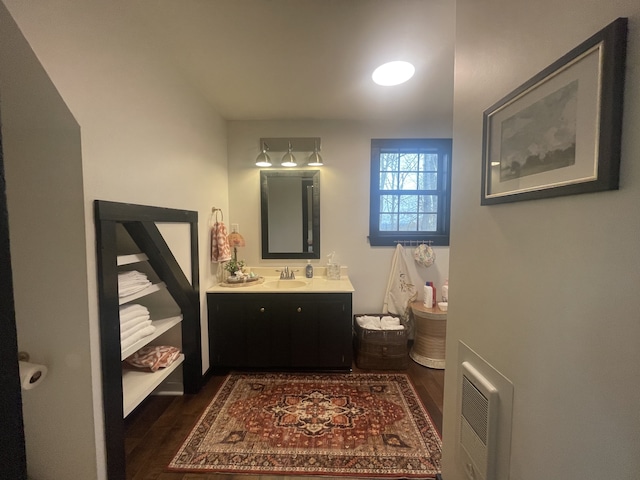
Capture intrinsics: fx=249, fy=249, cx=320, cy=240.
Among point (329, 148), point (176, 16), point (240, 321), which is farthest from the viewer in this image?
point (329, 148)

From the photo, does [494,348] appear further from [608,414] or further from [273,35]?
[273,35]

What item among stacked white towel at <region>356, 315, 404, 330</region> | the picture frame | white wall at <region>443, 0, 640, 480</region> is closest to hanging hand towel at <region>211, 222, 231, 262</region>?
stacked white towel at <region>356, 315, 404, 330</region>

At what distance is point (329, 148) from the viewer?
2701 mm

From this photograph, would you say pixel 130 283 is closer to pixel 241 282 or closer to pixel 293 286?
pixel 241 282

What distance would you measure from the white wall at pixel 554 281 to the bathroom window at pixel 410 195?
170cm

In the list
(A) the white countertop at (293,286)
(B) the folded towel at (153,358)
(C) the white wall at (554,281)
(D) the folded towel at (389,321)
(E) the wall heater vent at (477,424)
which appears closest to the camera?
(C) the white wall at (554,281)

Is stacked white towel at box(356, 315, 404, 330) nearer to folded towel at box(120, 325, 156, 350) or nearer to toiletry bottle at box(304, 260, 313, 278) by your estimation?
toiletry bottle at box(304, 260, 313, 278)

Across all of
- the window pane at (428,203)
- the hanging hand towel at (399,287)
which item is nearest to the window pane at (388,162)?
the window pane at (428,203)

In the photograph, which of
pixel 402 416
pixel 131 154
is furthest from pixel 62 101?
pixel 402 416

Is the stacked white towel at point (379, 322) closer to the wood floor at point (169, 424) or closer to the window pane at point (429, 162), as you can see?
the wood floor at point (169, 424)

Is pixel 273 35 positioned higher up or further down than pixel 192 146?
higher up

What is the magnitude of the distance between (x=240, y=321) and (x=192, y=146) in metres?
1.53

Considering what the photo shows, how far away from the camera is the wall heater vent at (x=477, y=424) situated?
845 millimetres

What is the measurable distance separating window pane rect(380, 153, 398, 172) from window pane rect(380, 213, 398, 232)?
50 centimetres
